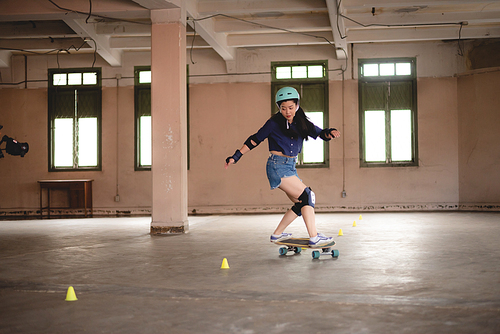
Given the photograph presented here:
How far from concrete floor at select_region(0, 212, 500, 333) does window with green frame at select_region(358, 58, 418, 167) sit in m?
5.47

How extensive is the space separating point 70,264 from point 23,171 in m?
8.99

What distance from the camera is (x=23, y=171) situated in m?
12.6

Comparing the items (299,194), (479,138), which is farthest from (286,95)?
(479,138)

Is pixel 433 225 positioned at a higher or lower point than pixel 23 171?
lower

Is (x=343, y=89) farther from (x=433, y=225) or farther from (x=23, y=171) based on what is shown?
(x=23, y=171)

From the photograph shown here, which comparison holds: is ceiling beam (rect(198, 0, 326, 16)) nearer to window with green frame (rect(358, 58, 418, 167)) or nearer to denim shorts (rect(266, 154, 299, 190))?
window with green frame (rect(358, 58, 418, 167))

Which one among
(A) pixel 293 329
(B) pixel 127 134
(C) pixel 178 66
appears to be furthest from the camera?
(B) pixel 127 134

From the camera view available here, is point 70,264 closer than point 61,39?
Yes

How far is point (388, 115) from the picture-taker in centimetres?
1192

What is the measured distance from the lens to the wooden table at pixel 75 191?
1197 cm

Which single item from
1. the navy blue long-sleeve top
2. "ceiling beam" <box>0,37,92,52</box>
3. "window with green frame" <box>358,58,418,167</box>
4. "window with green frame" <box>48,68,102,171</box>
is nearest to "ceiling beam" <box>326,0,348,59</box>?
"window with green frame" <box>358,58,418,167</box>

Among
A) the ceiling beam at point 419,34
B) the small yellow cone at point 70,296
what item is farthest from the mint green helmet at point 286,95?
the ceiling beam at point 419,34

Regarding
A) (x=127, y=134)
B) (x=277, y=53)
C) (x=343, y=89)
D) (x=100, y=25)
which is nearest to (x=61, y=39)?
(x=100, y=25)

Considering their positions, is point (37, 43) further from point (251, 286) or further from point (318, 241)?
point (251, 286)
